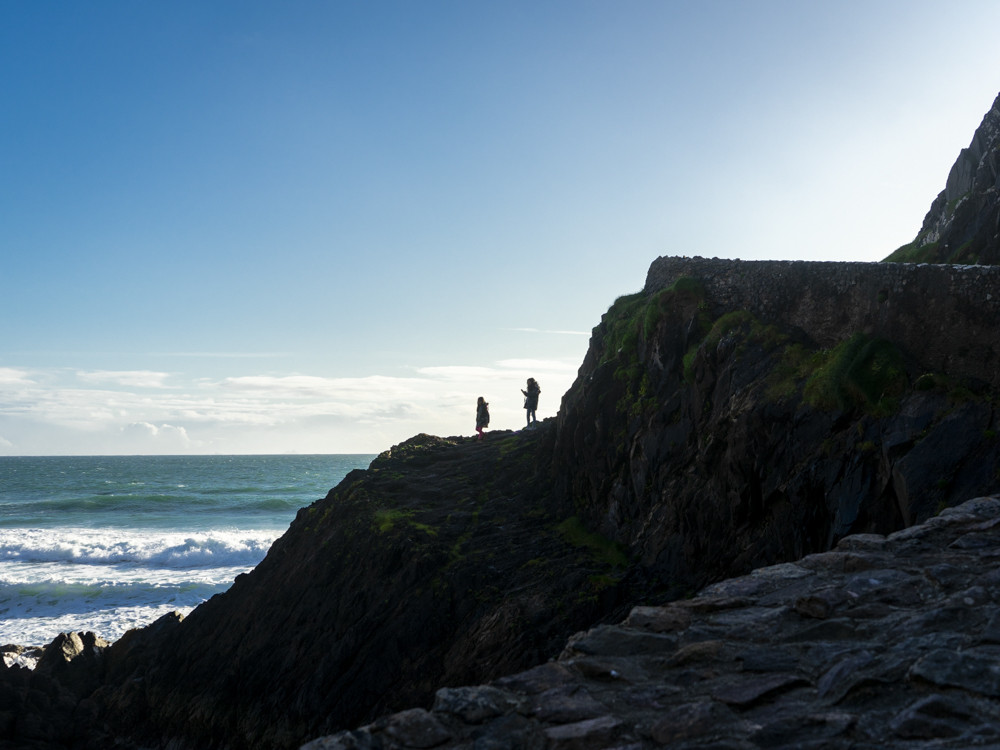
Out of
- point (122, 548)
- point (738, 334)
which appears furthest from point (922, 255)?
point (122, 548)

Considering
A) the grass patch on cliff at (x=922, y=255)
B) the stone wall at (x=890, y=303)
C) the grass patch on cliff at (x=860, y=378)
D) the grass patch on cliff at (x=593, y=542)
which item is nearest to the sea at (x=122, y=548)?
the grass patch on cliff at (x=593, y=542)

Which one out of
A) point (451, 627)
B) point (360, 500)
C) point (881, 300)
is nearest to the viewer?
point (881, 300)

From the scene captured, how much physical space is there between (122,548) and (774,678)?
48.2 metres

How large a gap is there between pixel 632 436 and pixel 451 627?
543 cm

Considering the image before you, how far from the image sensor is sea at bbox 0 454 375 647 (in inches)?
1177

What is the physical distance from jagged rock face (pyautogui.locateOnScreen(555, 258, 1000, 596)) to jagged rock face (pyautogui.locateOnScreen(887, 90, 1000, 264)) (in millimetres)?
3482

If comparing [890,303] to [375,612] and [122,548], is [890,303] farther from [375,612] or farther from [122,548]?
[122,548]

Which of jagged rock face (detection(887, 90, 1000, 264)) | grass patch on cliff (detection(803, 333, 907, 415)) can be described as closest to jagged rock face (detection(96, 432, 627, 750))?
grass patch on cliff (detection(803, 333, 907, 415))

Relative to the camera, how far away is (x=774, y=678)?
4.38 meters

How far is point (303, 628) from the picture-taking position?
49.6 ft

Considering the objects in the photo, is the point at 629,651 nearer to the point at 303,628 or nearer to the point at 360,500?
the point at 303,628

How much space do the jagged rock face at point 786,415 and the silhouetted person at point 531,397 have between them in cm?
886

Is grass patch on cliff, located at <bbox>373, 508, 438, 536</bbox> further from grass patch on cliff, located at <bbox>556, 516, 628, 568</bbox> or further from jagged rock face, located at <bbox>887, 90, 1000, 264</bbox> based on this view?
jagged rock face, located at <bbox>887, 90, 1000, 264</bbox>

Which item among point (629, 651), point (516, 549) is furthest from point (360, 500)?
point (629, 651)
